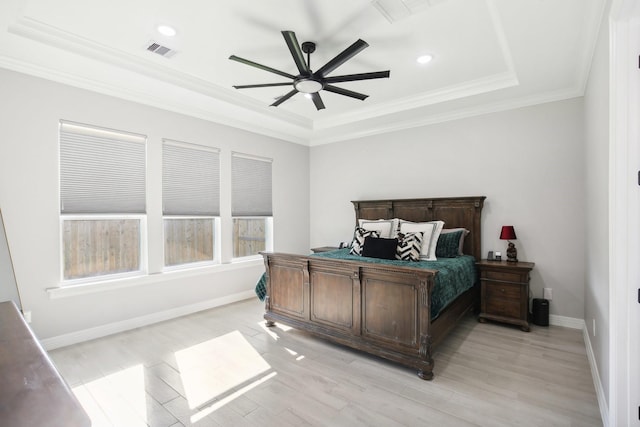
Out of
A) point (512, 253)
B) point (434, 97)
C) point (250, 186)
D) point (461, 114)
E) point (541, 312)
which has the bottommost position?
point (541, 312)

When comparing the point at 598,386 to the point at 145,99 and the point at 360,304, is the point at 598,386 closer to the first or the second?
the point at 360,304

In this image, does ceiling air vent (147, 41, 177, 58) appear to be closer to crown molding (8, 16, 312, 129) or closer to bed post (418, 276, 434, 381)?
crown molding (8, 16, 312, 129)

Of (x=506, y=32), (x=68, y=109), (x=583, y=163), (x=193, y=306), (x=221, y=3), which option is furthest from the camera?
(x=193, y=306)

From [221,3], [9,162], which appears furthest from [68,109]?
Result: [221,3]

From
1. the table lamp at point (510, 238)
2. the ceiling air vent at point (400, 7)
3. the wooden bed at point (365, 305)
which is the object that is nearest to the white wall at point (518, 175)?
the table lamp at point (510, 238)

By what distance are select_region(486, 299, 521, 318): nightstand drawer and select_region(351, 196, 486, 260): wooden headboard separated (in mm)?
620

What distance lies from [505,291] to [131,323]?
4325 millimetres

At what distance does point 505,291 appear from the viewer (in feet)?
11.9

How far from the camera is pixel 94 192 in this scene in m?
3.41

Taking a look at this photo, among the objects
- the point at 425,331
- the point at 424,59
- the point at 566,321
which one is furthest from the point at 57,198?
the point at 566,321

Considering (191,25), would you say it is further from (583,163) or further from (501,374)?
(583,163)

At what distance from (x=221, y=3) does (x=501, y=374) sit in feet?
11.8

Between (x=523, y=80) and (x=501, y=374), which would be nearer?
(x=501, y=374)

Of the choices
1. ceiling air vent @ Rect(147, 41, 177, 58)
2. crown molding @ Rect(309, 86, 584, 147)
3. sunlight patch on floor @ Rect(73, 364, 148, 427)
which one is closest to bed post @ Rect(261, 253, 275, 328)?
sunlight patch on floor @ Rect(73, 364, 148, 427)
